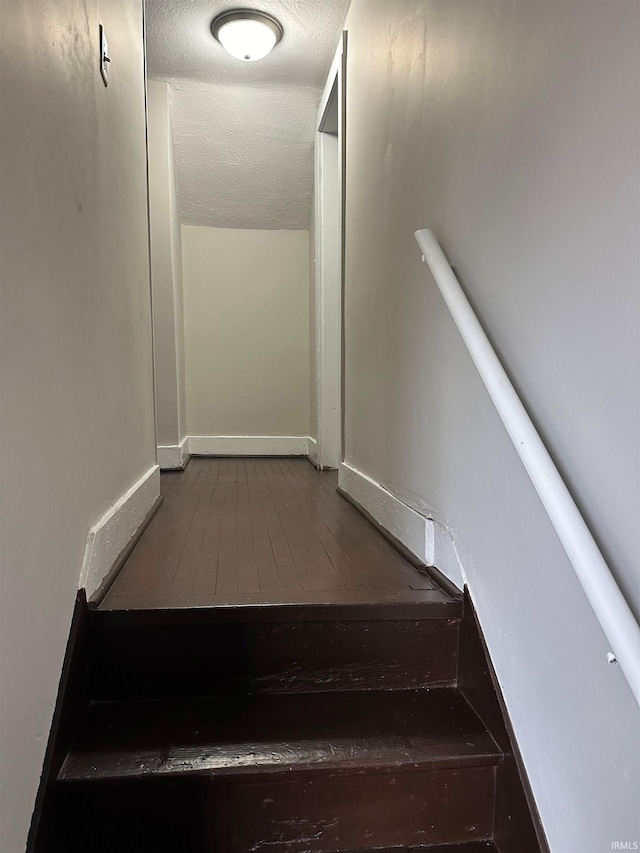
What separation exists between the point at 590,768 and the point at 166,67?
3820 millimetres

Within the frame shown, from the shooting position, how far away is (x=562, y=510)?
0.80 meters

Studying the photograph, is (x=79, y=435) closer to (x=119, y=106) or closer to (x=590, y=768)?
(x=590, y=768)

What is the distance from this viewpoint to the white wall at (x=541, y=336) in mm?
756

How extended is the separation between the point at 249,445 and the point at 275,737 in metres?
3.46

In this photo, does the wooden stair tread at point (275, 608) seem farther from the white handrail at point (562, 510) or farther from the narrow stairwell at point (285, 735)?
the white handrail at point (562, 510)

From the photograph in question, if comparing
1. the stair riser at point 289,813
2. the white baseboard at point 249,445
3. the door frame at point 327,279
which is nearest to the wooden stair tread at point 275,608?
the stair riser at point 289,813

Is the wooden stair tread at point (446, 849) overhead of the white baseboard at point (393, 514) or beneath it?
beneath

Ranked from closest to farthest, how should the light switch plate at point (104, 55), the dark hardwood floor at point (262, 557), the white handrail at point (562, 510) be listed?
the white handrail at point (562, 510) → the dark hardwood floor at point (262, 557) → the light switch plate at point (104, 55)

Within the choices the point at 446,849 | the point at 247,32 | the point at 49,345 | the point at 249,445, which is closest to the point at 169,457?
the point at 249,445

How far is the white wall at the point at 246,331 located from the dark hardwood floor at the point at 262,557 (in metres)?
1.65

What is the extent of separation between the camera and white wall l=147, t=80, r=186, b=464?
11.2 ft

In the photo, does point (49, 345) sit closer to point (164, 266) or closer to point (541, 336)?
point (541, 336)

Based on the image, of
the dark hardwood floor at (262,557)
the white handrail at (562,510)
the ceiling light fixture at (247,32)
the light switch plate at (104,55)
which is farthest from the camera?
the ceiling light fixture at (247,32)

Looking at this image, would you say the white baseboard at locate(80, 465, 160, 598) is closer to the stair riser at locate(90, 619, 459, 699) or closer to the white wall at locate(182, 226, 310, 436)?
the stair riser at locate(90, 619, 459, 699)
